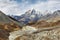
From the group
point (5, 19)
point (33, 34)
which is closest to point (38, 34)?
point (33, 34)

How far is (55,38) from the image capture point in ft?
85.2

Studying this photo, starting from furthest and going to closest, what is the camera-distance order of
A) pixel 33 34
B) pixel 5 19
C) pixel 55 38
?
pixel 5 19, pixel 33 34, pixel 55 38

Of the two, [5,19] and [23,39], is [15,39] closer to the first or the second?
[23,39]

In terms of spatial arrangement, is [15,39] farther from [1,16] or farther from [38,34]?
[1,16]

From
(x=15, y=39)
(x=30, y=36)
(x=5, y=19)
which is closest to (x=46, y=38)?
(x=30, y=36)

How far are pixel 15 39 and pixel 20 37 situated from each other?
61.1 inches

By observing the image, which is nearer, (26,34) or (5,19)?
(26,34)

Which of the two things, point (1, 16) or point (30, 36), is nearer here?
point (30, 36)

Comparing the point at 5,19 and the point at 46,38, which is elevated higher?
the point at 46,38

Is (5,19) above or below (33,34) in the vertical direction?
below

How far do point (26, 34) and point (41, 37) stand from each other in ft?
9.09

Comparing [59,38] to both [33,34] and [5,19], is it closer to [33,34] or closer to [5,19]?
[33,34]

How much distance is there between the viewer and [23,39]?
1083 inches

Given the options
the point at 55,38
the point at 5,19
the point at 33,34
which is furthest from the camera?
the point at 5,19
